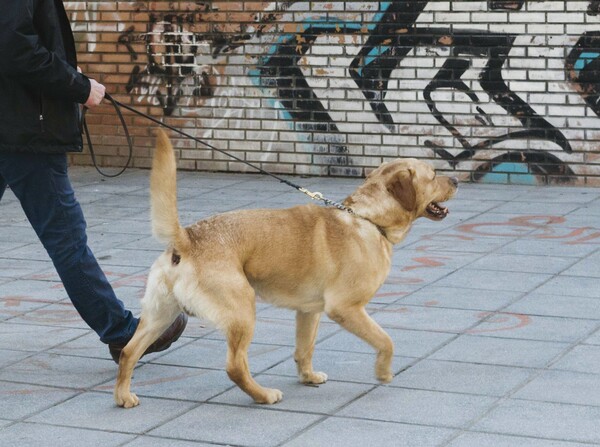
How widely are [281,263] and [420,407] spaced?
0.83m

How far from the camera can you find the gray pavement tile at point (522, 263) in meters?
7.64

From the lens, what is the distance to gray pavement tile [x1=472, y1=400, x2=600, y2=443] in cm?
451

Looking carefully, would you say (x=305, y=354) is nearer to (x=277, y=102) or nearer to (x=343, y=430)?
(x=343, y=430)

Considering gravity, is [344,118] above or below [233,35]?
below

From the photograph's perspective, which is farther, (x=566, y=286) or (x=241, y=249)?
(x=566, y=286)

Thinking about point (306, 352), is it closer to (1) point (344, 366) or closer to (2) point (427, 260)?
(1) point (344, 366)

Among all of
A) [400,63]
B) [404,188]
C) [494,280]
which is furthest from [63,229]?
[400,63]

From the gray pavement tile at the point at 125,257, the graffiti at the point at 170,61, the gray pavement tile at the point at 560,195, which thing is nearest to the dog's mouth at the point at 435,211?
the gray pavement tile at the point at 125,257

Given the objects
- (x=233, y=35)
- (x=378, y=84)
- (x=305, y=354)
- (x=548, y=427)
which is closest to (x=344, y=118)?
(x=378, y=84)

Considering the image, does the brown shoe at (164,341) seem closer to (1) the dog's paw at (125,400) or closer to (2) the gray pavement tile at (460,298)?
(1) the dog's paw at (125,400)

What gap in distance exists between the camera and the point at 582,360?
18.2ft

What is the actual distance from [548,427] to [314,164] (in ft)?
24.0

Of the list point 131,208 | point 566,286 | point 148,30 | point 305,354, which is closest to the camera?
point 305,354

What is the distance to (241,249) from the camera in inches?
194
